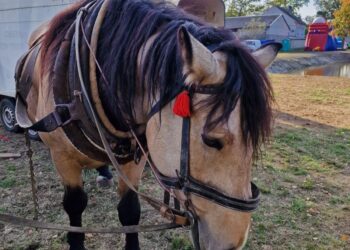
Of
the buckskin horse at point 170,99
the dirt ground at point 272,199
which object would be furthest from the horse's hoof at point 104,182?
the buckskin horse at point 170,99

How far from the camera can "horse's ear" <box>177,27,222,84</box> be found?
3.55 feet

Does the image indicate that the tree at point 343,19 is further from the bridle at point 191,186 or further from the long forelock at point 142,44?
the bridle at point 191,186

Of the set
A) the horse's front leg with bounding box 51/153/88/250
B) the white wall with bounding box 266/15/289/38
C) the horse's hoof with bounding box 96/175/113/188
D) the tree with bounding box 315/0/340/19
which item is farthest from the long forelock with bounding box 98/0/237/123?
the tree with bounding box 315/0/340/19

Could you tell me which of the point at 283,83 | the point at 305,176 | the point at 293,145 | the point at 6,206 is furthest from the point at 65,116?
the point at 283,83

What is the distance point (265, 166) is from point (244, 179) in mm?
3096

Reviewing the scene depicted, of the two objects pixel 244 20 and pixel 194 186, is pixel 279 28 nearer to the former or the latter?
pixel 244 20

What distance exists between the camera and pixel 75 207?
2.34 m

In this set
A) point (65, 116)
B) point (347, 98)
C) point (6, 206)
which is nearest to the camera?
point (65, 116)

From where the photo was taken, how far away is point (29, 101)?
2355mm

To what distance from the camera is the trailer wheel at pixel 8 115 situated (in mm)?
5309

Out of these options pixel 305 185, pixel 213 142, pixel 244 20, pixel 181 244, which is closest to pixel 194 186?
pixel 213 142

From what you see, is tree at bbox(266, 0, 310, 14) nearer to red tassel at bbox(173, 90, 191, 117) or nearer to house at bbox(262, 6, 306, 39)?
house at bbox(262, 6, 306, 39)

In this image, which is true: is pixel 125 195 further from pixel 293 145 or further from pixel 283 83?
pixel 283 83

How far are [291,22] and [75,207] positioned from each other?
57.0m
